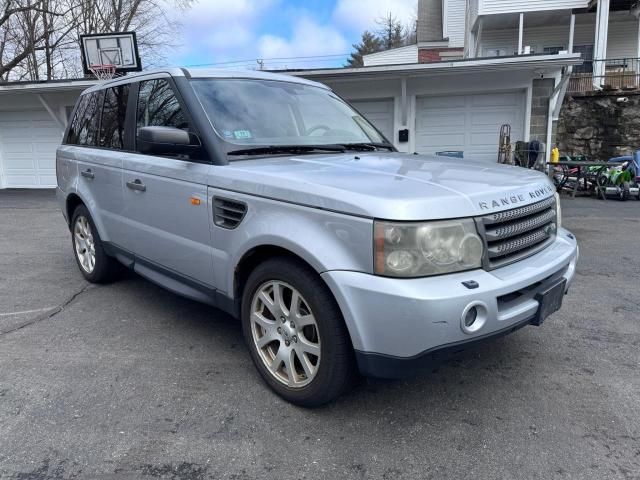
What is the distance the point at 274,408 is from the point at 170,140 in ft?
5.62

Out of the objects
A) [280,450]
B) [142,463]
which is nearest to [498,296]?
[280,450]

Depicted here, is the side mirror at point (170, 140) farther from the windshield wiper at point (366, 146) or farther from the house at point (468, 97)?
the house at point (468, 97)

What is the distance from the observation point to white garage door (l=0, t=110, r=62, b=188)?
50.4 feet

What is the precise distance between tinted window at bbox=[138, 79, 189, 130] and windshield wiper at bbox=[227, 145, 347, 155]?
0.46 m

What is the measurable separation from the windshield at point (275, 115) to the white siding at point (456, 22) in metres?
23.9

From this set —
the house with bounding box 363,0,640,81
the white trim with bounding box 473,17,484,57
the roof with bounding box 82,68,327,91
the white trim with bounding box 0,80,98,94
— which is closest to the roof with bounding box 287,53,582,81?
the house with bounding box 363,0,640,81

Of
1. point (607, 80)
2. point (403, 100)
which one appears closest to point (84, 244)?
point (403, 100)

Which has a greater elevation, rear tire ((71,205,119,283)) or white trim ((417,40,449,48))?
white trim ((417,40,449,48))

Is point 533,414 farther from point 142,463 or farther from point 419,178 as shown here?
point 142,463

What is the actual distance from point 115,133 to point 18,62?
982 inches

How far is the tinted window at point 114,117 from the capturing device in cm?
422

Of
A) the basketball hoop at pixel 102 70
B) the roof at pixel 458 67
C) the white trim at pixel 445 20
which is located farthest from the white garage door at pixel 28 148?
the white trim at pixel 445 20

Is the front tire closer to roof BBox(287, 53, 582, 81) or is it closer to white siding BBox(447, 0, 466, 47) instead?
roof BBox(287, 53, 582, 81)

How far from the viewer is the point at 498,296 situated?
2334 mm
